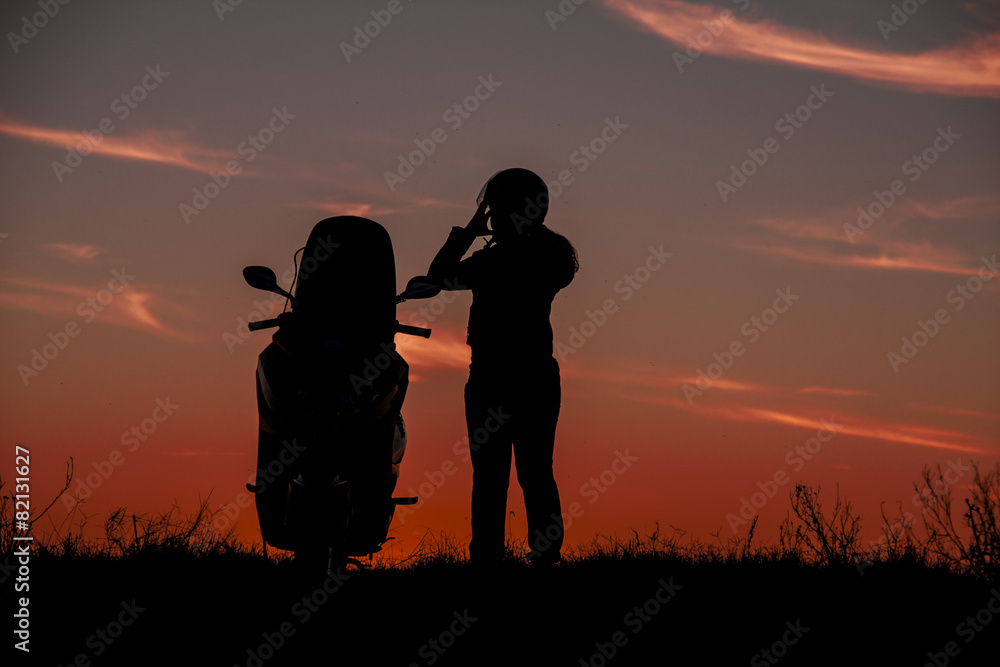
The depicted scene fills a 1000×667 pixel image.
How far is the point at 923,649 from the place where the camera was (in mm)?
5609

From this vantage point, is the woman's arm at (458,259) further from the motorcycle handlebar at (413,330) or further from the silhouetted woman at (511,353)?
the motorcycle handlebar at (413,330)

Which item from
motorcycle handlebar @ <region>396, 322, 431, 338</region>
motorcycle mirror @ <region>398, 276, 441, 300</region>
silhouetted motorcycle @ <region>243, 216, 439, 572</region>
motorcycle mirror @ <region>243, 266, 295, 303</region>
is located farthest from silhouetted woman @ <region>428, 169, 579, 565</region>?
motorcycle mirror @ <region>243, 266, 295, 303</region>

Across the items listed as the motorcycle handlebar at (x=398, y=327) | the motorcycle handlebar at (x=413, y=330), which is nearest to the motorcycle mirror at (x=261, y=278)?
A: the motorcycle handlebar at (x=398, y=327)

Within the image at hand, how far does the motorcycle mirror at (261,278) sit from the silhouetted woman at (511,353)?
1221mm

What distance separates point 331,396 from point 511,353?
4.54 feet

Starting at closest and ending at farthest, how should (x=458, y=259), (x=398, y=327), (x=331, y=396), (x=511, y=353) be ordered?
(x=331, y=396) → (x=398, y=327) → (x=511, y=353) → (x=458, y=259)

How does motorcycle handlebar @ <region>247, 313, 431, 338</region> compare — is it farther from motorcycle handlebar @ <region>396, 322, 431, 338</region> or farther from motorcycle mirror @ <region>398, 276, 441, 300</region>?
motorcycle mirror @ <region>398, 276, 441, 300</region>

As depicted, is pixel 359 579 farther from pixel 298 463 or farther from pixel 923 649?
pixel 923 649

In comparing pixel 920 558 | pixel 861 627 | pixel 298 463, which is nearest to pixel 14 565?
pixel 298 463

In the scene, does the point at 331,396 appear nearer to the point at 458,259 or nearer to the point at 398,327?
the point at 398,327

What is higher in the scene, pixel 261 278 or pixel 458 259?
pixel 261 278

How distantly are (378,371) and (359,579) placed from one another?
139cm

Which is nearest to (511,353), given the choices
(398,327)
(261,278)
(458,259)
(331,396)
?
(458,259)

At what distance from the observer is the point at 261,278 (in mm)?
6305
